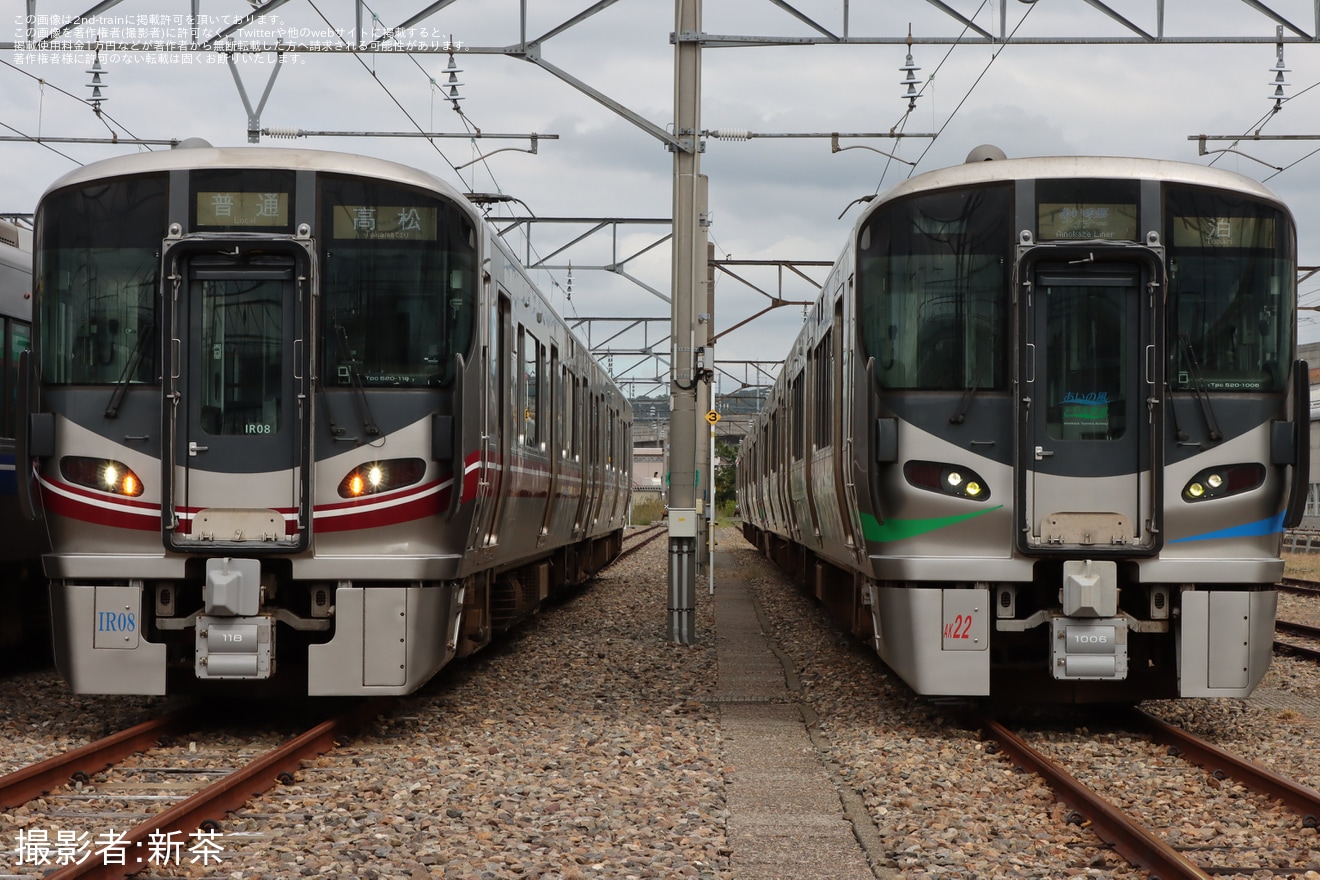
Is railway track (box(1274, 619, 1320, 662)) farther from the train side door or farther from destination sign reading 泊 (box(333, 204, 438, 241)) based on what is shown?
destination sign reading 泊 (box(333, 204, 438, 241))

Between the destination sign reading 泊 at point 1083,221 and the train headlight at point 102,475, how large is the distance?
4.86m

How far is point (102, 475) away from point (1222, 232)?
594 centimetres

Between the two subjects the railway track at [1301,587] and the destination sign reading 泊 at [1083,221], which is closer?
the destination sign reading 泊 at [1083,221]

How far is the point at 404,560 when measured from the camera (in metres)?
7.54

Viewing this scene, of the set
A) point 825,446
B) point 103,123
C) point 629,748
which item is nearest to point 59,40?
point 103,123

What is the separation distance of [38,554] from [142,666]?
11.8ft

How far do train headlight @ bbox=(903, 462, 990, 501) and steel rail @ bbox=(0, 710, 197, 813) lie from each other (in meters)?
4.04

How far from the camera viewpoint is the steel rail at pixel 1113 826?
4891mm

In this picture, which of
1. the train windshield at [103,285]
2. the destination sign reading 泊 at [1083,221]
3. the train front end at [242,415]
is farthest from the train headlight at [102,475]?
the destination sign reading 泊 at [1083,221]

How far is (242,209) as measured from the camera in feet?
25.1

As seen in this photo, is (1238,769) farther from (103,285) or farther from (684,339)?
(684,339)

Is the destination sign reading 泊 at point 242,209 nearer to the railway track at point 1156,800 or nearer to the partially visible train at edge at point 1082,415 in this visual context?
the partially visible train at edge at point 1082,415

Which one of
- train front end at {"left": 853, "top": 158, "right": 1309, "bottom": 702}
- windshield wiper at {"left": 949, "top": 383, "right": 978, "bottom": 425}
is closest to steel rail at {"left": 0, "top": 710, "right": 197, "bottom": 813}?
train front end at {"left": 853, "top": 158, "right": 1309, "bottom": 702}

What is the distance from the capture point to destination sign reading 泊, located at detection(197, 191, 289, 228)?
7.64m
